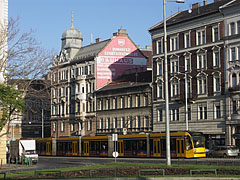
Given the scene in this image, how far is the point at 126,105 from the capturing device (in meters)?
88.6

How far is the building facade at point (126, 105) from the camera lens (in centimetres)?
8462

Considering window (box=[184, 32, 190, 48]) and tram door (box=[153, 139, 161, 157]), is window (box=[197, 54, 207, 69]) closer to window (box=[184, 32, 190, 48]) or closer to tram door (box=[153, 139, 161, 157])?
window (box=[184, 32, 190, 48])

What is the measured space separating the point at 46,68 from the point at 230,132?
32.0 m

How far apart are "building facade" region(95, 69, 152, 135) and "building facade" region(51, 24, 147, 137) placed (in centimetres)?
237

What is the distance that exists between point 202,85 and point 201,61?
10.3ft

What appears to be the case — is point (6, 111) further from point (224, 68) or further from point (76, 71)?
point (76, 71)

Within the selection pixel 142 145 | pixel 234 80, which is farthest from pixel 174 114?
pixel 142 145

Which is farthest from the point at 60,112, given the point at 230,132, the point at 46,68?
the point at 46,68

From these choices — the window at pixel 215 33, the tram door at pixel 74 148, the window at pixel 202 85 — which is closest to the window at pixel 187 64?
the window at pixel 202 85

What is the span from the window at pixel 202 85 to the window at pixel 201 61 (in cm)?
145

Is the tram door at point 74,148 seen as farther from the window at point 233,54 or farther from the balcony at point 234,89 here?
the window at point 233,54

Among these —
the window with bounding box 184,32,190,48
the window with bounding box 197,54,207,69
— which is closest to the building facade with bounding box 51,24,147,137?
the window with bounding box 184,32,190,48

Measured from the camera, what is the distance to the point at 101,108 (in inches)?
3760

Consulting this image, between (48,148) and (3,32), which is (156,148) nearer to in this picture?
(3,32)
